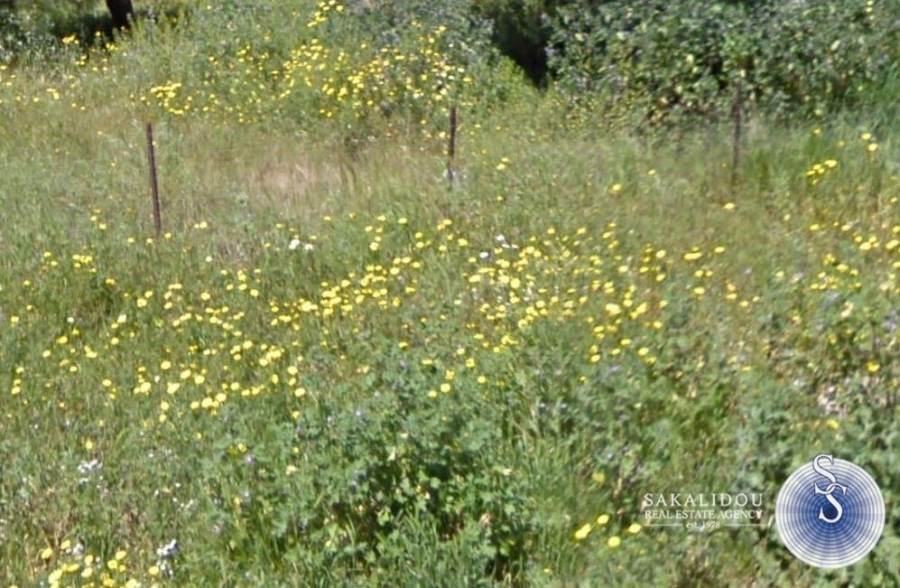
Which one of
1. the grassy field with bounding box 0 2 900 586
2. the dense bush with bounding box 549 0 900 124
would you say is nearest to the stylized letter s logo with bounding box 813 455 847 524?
the grassy field with bounding box 0 2 900 586

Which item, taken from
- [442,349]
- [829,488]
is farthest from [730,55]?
[829,488]

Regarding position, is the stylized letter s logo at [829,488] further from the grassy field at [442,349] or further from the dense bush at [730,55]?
the dense bush at [730,55]

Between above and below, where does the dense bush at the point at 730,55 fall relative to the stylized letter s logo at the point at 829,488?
above

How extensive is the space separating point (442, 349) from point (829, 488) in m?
1.80

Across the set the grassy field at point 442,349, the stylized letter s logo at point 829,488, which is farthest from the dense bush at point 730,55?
the stylized letter s logo at point 829,488

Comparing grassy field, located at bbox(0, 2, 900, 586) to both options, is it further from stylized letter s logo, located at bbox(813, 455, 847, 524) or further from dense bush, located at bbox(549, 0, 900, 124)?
dense bush, located at bbox(549, 0, 900, 124)

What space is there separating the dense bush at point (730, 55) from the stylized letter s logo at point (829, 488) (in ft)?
13.6

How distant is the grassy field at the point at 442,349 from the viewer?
3285 millimetres

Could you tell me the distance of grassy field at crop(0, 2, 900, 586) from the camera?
10.8 feet

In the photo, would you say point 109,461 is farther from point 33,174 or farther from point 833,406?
point 33,174

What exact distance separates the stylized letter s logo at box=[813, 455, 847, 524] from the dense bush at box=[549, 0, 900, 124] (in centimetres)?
414

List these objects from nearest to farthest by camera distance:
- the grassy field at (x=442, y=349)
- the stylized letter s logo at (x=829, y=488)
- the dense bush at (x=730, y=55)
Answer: the stylized letter s logo at (x=829, y=488) → the grassy field at (x=442, y=349) → the dense bush at (x=730, y=55)

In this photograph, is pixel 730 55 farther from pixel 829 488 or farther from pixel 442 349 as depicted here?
pixel 829 488

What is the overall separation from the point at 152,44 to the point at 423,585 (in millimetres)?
8685
